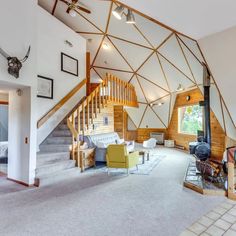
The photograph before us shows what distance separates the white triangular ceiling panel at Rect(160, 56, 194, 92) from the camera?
6735 mm

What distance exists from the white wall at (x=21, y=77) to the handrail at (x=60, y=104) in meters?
0.95

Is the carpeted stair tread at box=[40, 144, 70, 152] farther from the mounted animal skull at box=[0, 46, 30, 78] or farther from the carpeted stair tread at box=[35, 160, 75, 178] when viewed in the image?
the mounted animal skull at box=[0, 46, 30, 78]

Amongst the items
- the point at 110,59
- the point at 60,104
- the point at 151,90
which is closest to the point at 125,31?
the point at 110,59

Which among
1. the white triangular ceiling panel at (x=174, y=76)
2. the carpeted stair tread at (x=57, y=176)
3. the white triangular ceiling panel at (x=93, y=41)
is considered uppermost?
the white triangular ceiling panel at (x=93, y=41)

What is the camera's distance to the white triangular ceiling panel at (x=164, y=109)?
30.0ft

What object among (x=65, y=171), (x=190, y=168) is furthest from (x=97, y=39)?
(x=190, y=168)

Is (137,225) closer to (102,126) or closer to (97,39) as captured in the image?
(102,126)

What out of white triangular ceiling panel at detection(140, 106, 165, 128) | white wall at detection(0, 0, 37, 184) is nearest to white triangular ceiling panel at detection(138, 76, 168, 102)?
white triangular ceiling panel at detection(140, 106, 165, 128)

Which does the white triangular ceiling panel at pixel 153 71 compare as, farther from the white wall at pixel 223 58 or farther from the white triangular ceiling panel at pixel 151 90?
the white wall at pixel 223 58

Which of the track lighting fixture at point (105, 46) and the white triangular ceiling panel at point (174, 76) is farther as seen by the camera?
the track lighting fixture at point (105, 46)

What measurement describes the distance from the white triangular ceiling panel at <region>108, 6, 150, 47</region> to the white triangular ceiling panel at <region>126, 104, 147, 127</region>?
13.4 feet

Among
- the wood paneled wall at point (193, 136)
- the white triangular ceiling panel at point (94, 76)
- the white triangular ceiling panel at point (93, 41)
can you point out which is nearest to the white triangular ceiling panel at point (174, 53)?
the wood paneled wall at point (193, 136)

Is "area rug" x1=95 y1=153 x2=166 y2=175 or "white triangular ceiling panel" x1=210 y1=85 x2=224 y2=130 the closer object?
"area rug" x1=95 y1=153 x2=166 y2=175

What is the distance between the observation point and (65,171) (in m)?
4.73
